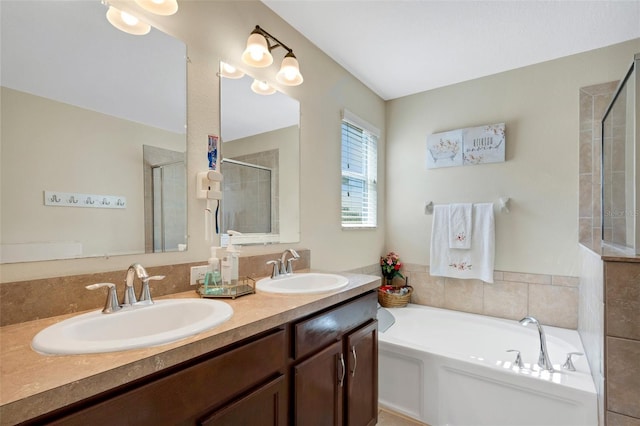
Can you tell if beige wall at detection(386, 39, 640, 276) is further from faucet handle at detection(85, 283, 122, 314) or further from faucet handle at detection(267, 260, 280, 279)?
faucet handle at detection(85, 283, 122, 314)

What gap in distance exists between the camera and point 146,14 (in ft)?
4.00

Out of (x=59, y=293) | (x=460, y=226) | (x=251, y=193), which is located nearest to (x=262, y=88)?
(x=251, y=193)

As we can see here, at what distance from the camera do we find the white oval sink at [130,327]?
70 centimetres

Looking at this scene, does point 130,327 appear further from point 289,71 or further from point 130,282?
point 289,71

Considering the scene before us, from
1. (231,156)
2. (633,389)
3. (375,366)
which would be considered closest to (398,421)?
(375,366)

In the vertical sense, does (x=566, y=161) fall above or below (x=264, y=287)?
above

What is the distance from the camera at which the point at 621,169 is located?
172cm

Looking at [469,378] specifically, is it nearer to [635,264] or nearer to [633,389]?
[633,389]

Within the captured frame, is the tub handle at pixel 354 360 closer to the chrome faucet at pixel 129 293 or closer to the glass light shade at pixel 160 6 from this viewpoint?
the chrome faucet at pixel 129 293

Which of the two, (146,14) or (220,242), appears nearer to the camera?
(146,14)

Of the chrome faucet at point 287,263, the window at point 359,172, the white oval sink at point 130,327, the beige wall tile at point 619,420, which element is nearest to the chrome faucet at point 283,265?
the chrome faucet at point 287,263

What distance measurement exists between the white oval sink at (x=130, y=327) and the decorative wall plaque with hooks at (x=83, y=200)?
37 cm

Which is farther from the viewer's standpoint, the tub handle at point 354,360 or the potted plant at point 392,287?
the potted plant at point 392,287

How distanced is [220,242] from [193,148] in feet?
1.50
